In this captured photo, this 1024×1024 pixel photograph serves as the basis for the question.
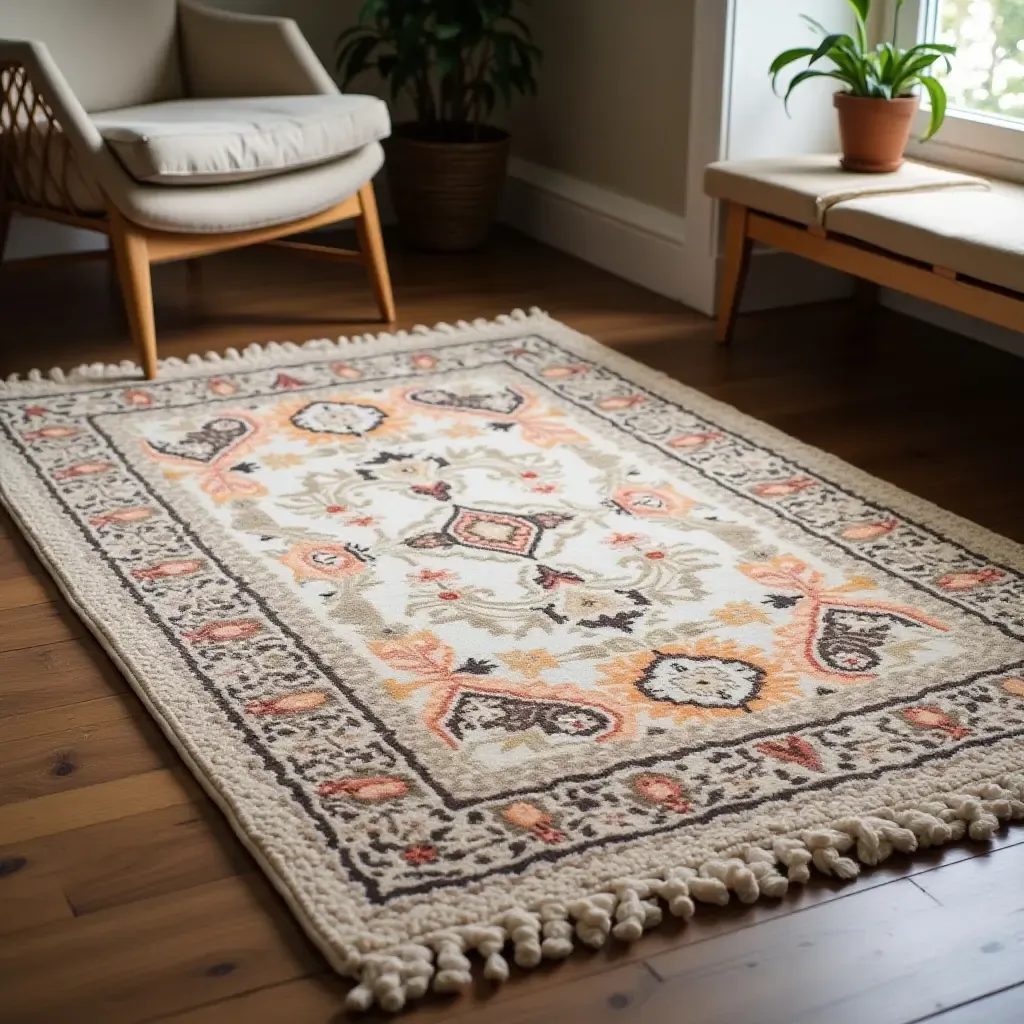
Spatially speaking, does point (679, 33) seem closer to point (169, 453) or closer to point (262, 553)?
point (169, 453)

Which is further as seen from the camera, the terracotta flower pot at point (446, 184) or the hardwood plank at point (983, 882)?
the terracotta flower pot at point (446, 184)

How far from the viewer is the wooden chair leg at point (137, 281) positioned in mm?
2947

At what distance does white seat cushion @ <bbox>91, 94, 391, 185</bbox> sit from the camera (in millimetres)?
2859

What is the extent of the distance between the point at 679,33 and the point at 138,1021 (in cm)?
281

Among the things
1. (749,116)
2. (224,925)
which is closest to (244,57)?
(749,116)

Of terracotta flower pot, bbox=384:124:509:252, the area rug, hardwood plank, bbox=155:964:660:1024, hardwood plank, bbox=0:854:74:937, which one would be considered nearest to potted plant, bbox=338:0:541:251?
terracotta flower pot, bbox=384:124:509:252

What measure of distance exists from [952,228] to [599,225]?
1.40 meters

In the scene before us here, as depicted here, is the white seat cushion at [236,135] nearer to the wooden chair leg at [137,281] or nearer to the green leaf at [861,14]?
the wooden chair leg at [137,281]

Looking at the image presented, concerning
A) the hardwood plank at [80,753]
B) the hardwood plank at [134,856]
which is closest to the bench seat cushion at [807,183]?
the hardwood plank at [80,753]

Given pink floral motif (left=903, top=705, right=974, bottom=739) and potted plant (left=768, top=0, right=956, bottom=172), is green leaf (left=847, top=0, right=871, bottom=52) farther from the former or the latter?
pink floral motif (left=903, top=705, right=974, bottom=739)

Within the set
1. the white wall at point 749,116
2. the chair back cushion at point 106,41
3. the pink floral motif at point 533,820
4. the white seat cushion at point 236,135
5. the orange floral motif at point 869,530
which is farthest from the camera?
the chair back cushion at point 106,41

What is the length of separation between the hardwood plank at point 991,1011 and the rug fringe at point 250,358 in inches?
83.5

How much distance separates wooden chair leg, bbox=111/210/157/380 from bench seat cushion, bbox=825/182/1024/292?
136cm

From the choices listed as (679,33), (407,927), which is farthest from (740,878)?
(679,33)
